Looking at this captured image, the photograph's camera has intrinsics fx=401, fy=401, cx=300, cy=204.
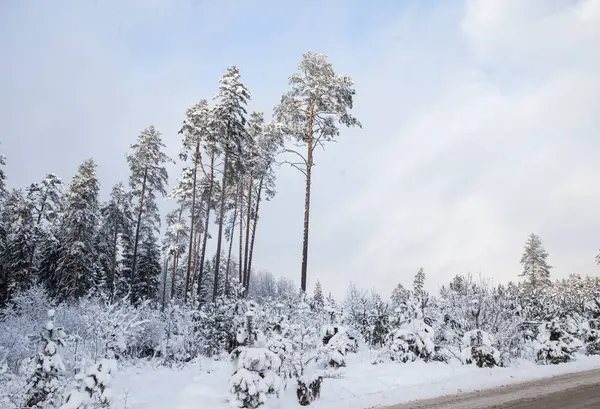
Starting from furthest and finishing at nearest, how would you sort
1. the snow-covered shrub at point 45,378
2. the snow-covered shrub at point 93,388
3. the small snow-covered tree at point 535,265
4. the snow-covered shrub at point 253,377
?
1. the small snow-covered tree at point 535,265
2. the snow-covered shrub at point 253,377
3. the snow-covered shrub at point 45,378
4. the snow-covered shrub at point 93,388

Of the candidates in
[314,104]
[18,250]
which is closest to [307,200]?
[314,104]

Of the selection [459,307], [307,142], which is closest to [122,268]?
[307,142]

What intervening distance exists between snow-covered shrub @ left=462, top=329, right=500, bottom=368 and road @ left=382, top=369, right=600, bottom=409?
1.35 metres

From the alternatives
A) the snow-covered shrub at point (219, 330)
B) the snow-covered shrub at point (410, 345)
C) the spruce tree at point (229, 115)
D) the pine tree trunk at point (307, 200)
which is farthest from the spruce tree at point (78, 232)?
the snow-covered shrub at point (410, 345)

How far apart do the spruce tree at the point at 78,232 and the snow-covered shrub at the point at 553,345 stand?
29175 mm

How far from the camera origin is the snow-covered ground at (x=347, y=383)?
7160 mm

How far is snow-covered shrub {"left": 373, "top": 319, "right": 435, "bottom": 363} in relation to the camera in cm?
1118

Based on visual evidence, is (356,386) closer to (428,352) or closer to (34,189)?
(428,352)

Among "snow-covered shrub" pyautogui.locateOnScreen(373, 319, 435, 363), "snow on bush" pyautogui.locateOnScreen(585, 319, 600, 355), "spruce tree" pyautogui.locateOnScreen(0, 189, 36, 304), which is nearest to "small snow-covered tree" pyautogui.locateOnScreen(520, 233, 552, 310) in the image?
"snow on bush" pyautogui.locateOnScreen(585, 319, 600, 355)

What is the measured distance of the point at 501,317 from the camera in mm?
12477

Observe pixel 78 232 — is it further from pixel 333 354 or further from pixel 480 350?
pixel 480 350

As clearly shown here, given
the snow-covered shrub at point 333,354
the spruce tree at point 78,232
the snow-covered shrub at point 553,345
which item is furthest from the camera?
the spruce tree at point 78,232

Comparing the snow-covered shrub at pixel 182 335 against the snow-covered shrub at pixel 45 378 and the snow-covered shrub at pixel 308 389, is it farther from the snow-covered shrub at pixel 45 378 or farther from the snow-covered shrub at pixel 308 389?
the snow-covered shrub at pixel 308 389

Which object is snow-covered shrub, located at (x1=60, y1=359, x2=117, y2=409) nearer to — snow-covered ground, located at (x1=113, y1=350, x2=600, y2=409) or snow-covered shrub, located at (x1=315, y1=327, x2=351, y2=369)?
Result: snow-covered ground, located at (x1=113, y1=350, x2=600, y2=409)
